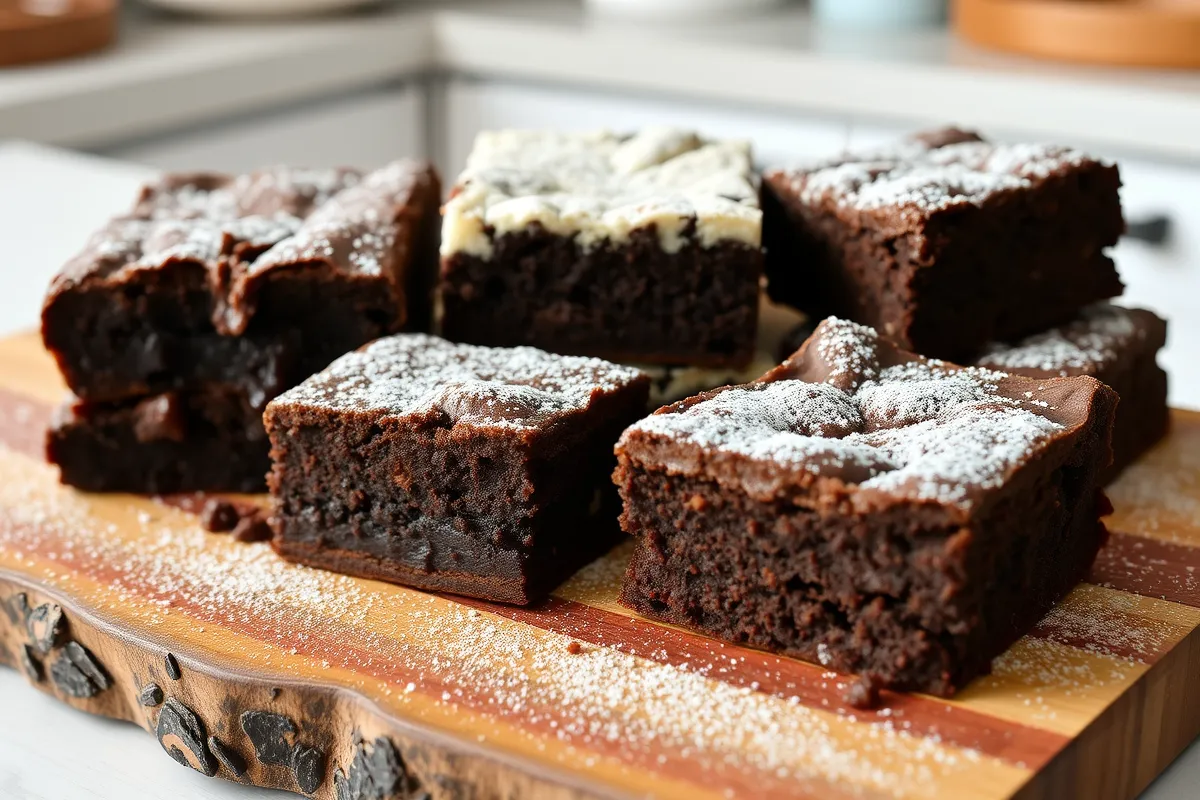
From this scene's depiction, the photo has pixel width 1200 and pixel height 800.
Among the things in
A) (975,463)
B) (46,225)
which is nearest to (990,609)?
(975,463)

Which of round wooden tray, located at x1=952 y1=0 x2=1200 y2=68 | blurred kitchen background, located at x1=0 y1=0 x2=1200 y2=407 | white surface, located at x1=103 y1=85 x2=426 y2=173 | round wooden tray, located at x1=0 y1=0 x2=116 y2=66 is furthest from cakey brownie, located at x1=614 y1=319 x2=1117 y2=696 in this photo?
round wooden tray, located at x1=0 y1=0 x2=116 y2=66

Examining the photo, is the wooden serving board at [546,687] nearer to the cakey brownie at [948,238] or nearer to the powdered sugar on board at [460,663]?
the powdered sugar on board at [460,663]

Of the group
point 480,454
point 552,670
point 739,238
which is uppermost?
point 739,238

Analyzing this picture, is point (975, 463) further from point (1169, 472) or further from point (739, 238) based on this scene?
point (1169, 472)

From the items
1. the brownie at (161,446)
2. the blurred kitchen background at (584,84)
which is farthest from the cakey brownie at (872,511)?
the blurred kitchen background at (584,84)

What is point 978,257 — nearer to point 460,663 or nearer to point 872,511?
point 872,511

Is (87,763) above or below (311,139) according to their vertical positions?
below

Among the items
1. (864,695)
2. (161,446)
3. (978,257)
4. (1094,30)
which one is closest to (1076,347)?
(978,257)
